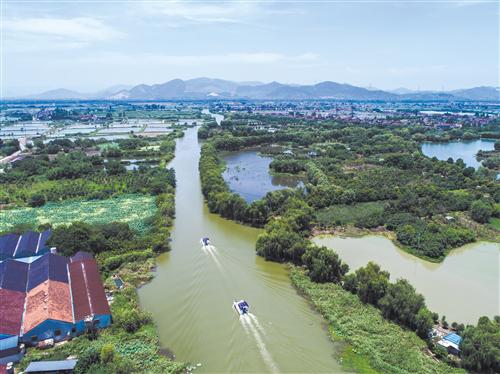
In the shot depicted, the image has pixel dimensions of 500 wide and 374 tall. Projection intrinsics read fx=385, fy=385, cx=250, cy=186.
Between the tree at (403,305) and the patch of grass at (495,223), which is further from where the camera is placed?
the patch of grass at (495,223)

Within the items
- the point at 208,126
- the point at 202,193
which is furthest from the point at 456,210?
the point at 208,126

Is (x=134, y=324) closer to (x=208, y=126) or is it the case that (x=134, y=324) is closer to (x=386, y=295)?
(x=386, y=295)

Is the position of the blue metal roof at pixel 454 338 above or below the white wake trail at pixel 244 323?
above

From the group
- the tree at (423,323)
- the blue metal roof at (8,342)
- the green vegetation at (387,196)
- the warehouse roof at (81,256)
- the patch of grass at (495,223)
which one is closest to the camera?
the blue metal roof at (8,342)

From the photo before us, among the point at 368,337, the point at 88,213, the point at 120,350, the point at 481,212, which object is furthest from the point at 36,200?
the point at 481,212

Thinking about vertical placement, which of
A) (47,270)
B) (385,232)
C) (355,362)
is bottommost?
(355,362)

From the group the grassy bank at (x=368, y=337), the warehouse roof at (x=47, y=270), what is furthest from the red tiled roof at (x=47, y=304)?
the grassy bank at (x=368, y=337)

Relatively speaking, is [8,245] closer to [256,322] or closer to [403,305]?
[256,322]

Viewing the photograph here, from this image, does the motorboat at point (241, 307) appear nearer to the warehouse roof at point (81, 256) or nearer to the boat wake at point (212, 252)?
the boat wake at point (212, 252)
